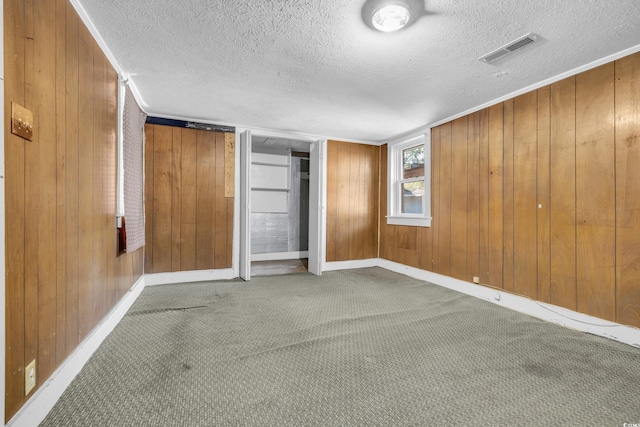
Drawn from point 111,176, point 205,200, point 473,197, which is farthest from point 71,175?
point 473,197

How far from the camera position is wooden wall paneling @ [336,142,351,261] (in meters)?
4.99

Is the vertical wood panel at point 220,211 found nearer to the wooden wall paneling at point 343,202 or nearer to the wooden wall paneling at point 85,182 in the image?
the wooden wall paneling at point 343,202

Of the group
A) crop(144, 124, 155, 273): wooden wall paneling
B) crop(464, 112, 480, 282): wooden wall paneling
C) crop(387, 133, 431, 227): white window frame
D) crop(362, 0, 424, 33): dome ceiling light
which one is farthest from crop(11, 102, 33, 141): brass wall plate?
crop(387, 133, 431, 227): white window frame

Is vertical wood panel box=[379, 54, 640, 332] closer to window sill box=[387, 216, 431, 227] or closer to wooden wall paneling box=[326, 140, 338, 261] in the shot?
window sill box=[387, 216, 431, 227]

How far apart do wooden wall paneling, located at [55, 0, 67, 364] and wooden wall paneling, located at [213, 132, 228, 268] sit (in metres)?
2.54

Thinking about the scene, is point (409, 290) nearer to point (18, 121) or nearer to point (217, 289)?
point (217, 289)

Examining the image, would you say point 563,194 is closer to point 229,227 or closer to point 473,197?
point 473,197

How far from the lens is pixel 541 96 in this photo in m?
2.79

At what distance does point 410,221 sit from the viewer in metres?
4.50

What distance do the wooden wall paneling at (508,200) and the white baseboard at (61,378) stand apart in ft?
12.2

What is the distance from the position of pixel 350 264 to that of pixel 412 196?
156 centimetres

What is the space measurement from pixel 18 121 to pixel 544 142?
12.3 ft

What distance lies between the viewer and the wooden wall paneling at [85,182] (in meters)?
1.80

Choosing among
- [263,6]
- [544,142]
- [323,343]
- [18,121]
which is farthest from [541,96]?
[18,121]
